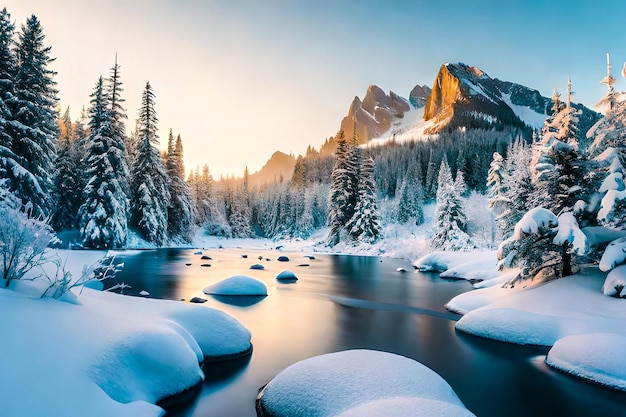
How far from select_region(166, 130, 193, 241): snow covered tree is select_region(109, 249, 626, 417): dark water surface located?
2753 centimetres

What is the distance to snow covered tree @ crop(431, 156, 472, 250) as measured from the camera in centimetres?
3925

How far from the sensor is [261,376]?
331 inches

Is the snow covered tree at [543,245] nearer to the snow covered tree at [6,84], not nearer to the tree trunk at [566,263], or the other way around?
the tree trunk at [566,263]

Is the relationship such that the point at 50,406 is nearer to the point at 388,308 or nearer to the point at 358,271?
the point at 388,308

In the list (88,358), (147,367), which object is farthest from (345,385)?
(88,358)

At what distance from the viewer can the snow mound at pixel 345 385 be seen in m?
5.73

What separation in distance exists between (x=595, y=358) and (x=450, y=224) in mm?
33114

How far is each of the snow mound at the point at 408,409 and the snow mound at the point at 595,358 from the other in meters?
5.78

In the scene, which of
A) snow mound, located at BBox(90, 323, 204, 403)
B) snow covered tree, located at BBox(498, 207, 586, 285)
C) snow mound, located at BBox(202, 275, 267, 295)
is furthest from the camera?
snow mound, located at BBox(202, 275, 267, 295)

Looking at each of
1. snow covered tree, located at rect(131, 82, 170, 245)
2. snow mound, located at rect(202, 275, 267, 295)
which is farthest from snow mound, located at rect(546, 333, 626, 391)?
snow covered tree, located at rect(131, 82, 170, 245)

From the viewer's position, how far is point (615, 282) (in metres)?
12.0

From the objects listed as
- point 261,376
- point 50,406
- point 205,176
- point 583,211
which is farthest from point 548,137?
point 205,176

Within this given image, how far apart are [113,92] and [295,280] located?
30533 millimetres

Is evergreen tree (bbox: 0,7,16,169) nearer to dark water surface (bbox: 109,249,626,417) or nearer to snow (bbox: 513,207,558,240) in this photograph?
dark water surface (bbox: 109,249,626,417)
